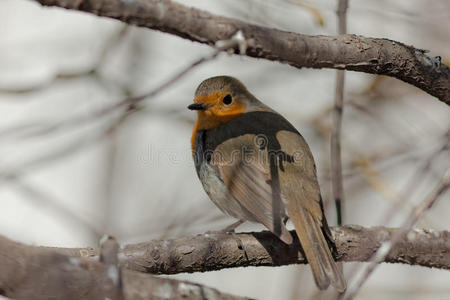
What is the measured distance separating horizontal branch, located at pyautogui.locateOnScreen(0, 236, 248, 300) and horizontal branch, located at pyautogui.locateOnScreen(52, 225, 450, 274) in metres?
1.09

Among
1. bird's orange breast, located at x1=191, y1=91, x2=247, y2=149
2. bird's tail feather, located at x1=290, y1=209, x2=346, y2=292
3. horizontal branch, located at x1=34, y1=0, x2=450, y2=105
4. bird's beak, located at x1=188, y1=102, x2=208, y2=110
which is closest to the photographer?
horizontal branch, located at x1=34, y1=0, x2=450, y2=105

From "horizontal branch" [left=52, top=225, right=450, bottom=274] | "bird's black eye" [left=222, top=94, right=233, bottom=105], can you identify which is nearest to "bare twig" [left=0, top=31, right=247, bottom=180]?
"horizontal branch" [left=52, top=225, right=450, bottom=274]

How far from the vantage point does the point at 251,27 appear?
228 cm

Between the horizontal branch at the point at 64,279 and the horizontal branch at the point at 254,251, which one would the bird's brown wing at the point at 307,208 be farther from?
the horizontal branch at the point at 64,279

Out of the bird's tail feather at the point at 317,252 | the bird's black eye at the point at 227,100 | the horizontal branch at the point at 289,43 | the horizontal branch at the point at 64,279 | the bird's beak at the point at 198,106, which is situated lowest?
the horizontal branch at the point at 64,279

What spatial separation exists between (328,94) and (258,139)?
2024mm

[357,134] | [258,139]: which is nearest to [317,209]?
[258,139]

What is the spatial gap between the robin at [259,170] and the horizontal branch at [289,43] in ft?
3.58

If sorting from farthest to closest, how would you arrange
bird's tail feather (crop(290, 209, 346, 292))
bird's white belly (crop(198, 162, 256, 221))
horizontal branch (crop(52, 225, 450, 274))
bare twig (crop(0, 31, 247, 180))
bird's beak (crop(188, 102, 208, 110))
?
1. bird's beak (crop(188, 102, 208, 110))
2. bird's white belly (crop(198, 162, 256, 221))
3. bird's tail feather (crop(290, 209, 346, 292))
4. horizontal branch (crop(52, 225, 450, 274))
5. bare twig (crop(0, 31, 247, 180))

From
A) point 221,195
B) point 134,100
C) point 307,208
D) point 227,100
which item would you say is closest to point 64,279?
point 134,100

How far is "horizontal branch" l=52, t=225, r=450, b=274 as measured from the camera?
10.6 ft

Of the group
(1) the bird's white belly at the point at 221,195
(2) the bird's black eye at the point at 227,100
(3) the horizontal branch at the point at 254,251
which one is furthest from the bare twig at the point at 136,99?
(2) the bird's black eye at the point at 227,100

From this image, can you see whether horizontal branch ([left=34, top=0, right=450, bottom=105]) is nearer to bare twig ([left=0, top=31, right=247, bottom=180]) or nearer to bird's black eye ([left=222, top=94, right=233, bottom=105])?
bare twig ([left=0, top=31, right=247, bottom=180])

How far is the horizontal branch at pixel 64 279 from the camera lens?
1856 mm
